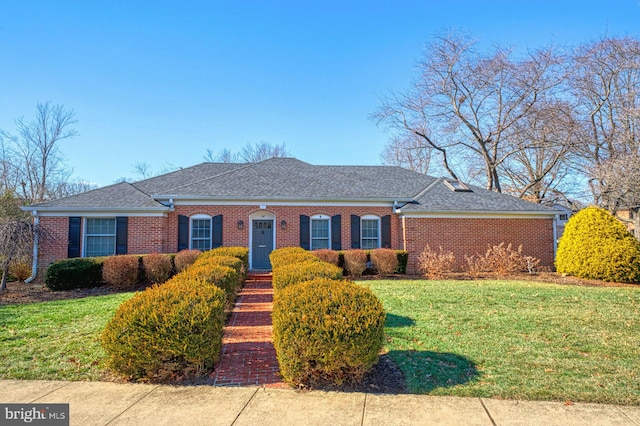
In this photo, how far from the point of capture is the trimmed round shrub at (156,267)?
11.7 meters

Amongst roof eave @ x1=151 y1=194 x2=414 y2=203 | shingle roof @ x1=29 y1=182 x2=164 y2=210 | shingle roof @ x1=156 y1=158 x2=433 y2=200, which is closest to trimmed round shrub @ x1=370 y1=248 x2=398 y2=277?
roof eave @ x1=151 y1=194 x2=414 y2=203

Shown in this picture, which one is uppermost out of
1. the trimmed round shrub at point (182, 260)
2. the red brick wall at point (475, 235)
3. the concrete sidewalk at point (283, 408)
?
the red brick wall at point (475, 235)

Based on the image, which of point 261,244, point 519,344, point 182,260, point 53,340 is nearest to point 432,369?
point 519,344

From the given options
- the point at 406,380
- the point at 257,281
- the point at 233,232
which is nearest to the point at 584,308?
the point at 406,380

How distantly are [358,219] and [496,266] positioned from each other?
5.61 m

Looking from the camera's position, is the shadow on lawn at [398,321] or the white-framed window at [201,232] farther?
the white-framed window at [201,232]

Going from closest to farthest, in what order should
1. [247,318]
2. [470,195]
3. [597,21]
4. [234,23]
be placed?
[247,318]
[234,23]
[470,195]
[597,21]

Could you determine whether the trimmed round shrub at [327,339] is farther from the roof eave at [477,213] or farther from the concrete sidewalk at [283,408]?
the roof eave at [477,213]

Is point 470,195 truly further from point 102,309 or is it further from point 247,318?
point 102,309

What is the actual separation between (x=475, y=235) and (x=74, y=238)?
51.2ft

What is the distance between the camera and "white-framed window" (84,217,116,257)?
14422 millimetres

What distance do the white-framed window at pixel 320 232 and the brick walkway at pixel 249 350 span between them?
21.6 ft

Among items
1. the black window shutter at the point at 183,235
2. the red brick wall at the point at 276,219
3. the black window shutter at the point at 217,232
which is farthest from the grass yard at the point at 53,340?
the red brick wall at the point at 276,219

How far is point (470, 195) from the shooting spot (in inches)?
671
